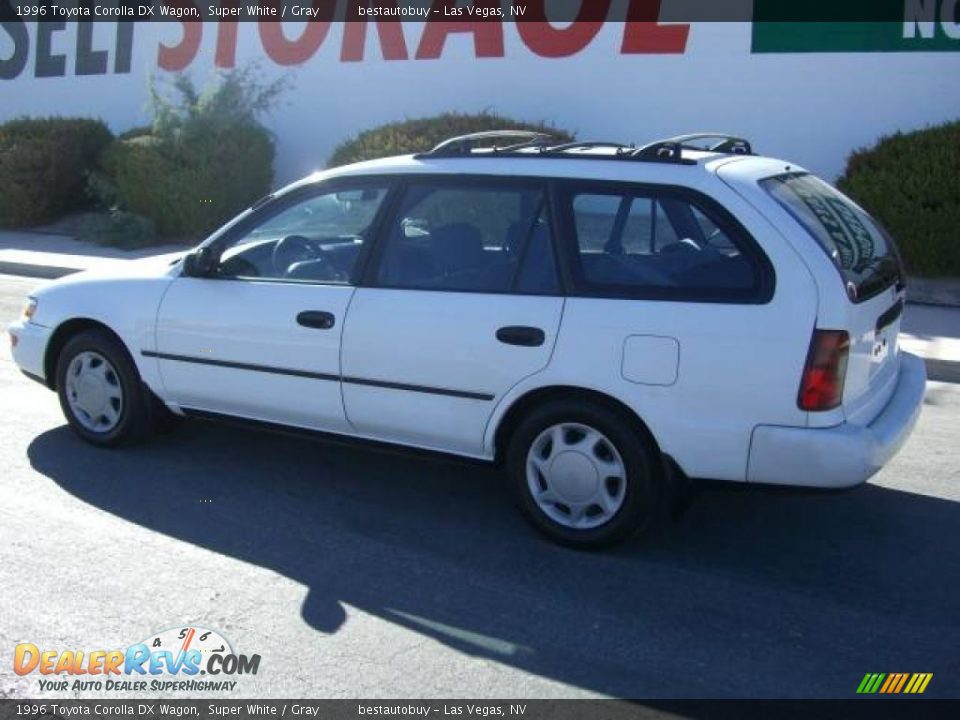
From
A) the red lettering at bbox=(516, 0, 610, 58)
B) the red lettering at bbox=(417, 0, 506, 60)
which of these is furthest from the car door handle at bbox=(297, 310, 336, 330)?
the red lettering at bbox=(417, 0, 506, 60)

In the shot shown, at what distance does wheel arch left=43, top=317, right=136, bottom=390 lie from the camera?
5.89 metres

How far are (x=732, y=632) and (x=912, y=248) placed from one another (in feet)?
25.4

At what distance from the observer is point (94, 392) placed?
5.96m

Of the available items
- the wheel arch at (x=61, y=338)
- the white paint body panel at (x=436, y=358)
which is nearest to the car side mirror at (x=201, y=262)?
the wheel arch at (x=61, y=338)

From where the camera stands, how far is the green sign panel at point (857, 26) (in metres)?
12.2

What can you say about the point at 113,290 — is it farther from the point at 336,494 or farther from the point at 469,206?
the point at 469,206

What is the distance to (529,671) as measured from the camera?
3820 mm

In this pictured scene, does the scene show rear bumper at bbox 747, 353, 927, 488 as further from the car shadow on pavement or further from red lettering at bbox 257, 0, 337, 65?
red lettering at bbox 257, 0, 337, 65

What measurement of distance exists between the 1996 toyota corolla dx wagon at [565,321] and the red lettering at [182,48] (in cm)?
1317

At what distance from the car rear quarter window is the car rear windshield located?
0.29 meters

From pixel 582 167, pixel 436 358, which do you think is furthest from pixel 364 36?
pixel 436 358

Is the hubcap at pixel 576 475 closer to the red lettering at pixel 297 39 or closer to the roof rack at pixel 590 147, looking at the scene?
the roof rack at pixel 590 147

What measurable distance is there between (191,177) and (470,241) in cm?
1023

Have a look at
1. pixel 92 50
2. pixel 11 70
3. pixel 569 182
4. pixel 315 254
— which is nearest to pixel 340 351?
pixel 315 254
